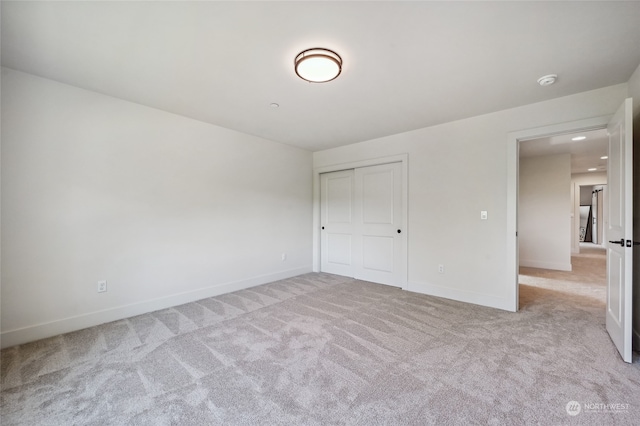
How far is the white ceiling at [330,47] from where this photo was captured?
1700mm

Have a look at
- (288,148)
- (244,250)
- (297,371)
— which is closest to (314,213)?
(288,148)

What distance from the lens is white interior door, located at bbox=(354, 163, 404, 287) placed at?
4.31m

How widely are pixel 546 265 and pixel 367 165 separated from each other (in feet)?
15.3

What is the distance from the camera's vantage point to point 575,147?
17.0 feet

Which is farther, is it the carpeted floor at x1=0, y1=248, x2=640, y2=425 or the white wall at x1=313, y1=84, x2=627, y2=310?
the white wall at x1=313, y1=84, x2=627, y2=310

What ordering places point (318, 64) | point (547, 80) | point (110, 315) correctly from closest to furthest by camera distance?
point (318, 64) < point (547, 80) < point (110, 315)

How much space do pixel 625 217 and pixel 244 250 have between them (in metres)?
4.14

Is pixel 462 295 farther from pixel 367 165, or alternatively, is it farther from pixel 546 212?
pixel 546 212

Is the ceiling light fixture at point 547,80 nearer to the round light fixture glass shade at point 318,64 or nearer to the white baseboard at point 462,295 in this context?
the round light fixture glass shade at point 318,64

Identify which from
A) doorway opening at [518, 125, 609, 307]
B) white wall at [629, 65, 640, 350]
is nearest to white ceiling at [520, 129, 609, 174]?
doorway opening at [518, 125, 609, 307]

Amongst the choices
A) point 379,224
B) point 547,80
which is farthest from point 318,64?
point 379,224

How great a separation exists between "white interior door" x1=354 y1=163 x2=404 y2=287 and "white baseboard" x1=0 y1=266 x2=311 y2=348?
1868 mm

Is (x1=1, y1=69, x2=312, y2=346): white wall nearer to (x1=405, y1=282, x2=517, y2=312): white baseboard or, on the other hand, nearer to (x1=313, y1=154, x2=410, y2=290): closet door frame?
(x1=313, y1=154, x2=410, y2=290): closet door frame

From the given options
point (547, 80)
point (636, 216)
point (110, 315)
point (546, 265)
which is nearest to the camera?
point (636, 216)
